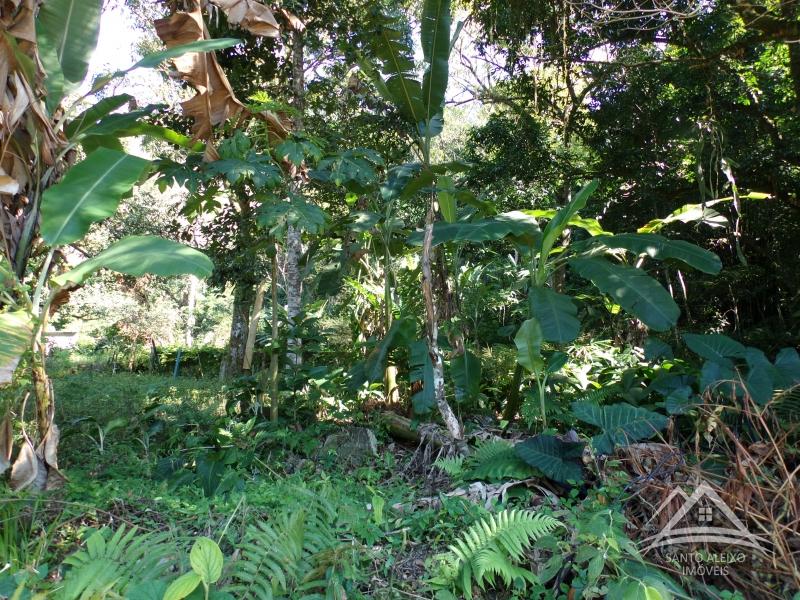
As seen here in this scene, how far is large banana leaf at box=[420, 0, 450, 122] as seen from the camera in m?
4.42

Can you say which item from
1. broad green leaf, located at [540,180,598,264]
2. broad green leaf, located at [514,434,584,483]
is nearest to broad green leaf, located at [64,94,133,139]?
broad green leaf, located at [540,180,598,264]

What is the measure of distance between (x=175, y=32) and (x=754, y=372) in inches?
183

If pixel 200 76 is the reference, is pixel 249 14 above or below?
above

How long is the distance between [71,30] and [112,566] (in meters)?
3.45

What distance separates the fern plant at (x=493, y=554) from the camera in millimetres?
2322

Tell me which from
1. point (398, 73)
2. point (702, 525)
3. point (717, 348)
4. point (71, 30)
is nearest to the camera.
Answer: point (702, 525)

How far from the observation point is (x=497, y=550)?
242 cm

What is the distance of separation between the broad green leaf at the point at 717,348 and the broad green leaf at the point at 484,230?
143 cm

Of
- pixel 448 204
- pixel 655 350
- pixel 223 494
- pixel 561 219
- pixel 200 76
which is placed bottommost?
pixel 223 494

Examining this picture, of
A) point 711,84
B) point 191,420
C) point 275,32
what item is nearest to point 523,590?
point 191,420

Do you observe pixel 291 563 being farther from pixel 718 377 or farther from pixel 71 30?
pixel 71 30

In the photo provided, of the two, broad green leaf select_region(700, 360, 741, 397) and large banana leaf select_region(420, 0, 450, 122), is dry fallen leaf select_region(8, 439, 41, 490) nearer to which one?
large banana leaf select_region(420, 0, 450, 122)

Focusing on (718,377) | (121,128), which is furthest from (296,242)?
(718,377)

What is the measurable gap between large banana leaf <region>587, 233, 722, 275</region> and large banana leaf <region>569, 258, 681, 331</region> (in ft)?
0.60
